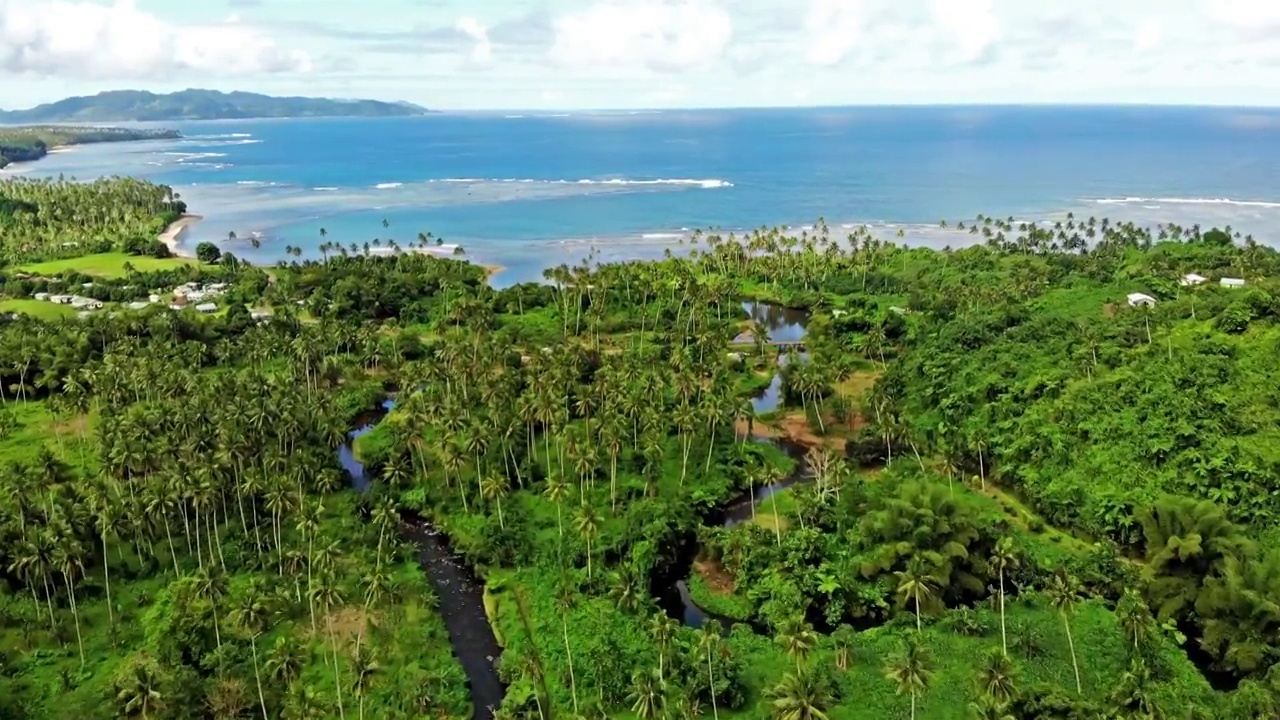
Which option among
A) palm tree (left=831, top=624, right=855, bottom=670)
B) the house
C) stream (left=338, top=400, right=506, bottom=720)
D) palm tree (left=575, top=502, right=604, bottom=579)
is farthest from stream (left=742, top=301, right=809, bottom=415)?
the house

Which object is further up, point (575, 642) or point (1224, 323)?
point (1224, 323)

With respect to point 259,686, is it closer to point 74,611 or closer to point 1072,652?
point 74,611

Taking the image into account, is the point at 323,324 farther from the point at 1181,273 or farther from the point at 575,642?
the point at 1181,273

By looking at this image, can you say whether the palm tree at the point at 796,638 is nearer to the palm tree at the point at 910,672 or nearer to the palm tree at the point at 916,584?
the palm tree at the point at 910,672

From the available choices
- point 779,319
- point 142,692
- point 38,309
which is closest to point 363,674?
point 142,692

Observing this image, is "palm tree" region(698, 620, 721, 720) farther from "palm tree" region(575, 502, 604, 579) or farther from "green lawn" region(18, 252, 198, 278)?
"green lawn" region(18, 252, 198, 278)

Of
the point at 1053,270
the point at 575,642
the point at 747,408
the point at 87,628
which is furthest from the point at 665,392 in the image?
the point at 1053,270
